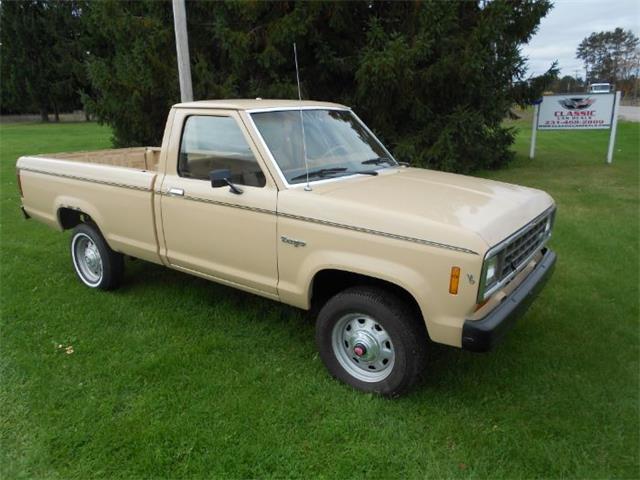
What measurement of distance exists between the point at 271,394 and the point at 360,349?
0.70 metres

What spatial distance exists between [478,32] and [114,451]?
9087 mm

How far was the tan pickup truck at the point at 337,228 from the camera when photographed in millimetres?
2992

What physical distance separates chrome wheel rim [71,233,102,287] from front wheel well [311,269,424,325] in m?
2.55

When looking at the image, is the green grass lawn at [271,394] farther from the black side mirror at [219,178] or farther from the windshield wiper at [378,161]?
the windshield wiper at [378,161]

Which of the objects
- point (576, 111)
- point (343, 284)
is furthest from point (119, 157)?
point (576, 111)

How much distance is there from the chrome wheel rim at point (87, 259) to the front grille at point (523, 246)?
3994 millimetres

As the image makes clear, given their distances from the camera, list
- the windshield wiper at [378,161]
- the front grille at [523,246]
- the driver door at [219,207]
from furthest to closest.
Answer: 1. the windshield wiper at [378,161]
2. the driver door at [219,207]
3. the front grille at [523,246]

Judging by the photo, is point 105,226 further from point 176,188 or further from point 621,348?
point 621,348

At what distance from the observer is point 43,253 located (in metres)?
6.49

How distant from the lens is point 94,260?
17.4 feet

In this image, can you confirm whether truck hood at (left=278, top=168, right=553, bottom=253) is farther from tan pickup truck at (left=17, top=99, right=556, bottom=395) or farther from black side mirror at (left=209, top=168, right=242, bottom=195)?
black side mirror at (left=209, top=168, right=242, bottom=195)

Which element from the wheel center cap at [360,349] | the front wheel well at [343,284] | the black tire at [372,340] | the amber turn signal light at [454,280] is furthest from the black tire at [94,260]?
the amber turn signal light at [454,280]

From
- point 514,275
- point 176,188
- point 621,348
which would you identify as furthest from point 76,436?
point 621,348

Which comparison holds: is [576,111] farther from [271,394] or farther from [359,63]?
[271,394]
